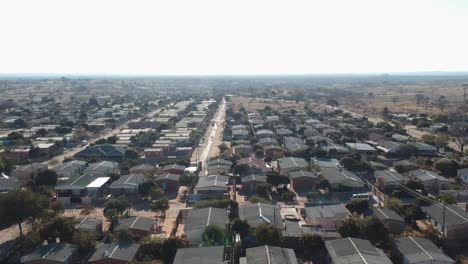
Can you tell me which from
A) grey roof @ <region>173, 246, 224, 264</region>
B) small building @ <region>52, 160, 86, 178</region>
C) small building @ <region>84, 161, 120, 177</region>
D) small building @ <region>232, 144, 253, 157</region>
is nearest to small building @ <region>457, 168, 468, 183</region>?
small building @ <region>232, 144, 253, 157</region>

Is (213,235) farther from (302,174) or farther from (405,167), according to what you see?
(405,167)

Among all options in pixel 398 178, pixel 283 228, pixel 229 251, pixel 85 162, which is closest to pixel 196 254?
pixel 229 251

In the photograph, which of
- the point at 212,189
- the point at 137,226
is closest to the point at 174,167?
the point at 212,189

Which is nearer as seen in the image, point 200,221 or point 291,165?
point 200,221

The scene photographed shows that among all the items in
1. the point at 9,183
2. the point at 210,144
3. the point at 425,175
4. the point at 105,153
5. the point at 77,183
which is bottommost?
the point at 210,144

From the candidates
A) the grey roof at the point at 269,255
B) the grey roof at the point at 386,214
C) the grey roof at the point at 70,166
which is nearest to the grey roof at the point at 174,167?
the grey roof at the point at 70,166

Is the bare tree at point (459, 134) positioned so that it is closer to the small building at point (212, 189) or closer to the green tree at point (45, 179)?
the small building at point (212, 189)

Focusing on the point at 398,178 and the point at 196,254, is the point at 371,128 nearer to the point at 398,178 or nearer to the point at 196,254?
the point at 398,178
